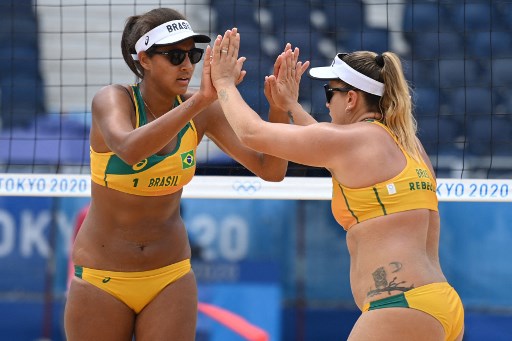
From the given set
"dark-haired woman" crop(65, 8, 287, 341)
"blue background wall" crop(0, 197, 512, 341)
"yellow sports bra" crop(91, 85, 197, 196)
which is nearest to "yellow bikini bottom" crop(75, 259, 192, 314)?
"dark-haired woman" crop(65, 8, 287, 341)

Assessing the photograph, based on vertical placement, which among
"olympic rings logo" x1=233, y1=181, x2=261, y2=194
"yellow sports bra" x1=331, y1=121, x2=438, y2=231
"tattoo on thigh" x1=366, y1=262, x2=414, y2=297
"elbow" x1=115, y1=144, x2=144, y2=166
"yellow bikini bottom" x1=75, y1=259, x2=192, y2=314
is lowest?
"yellow bikini bottom" x1=75, y1=259, x2=192, y2=314

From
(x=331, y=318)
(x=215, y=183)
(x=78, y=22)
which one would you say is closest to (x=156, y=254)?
(x=215, y=183)

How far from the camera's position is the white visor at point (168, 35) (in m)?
3.75

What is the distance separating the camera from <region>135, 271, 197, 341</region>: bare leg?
12.3 feet

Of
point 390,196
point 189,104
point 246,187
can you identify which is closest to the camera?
point 390,196

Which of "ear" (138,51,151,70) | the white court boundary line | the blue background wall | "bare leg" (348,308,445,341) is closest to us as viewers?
"bare leg" (348,308,445,341)

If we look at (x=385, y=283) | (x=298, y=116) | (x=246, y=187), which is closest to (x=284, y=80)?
(x=298, y=116)

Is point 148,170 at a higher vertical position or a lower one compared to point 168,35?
lower

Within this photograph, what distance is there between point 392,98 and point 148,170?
101 centimetres

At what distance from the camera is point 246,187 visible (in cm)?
595

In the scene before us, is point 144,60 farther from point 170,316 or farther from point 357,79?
point 170,316

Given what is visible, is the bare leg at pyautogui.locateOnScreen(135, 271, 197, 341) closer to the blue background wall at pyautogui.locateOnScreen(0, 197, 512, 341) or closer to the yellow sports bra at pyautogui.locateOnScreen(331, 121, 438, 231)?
the yellow sports bra at pyautogui.locateOnScreen(331, 121, 438, 231)

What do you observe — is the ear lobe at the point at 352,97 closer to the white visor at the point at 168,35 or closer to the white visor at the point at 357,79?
the white visor at the point at 357,79

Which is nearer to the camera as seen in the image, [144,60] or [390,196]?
[390,196]
